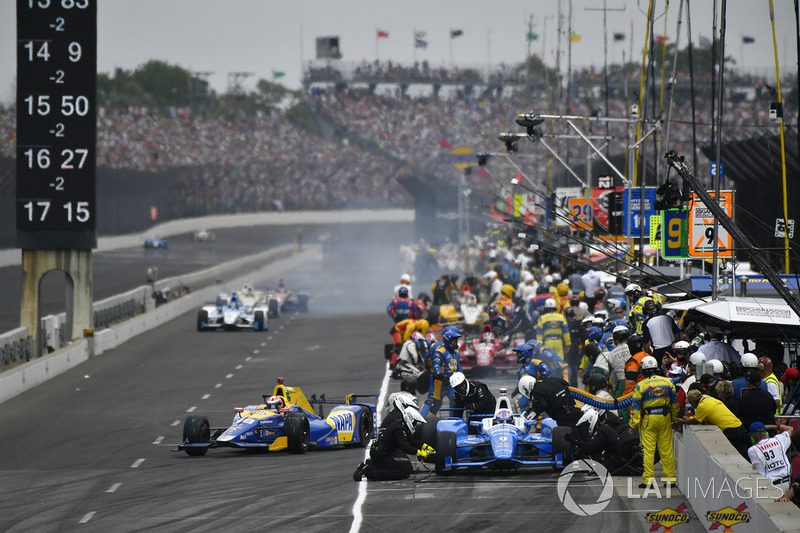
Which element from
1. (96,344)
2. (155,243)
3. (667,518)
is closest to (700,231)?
(667,518)

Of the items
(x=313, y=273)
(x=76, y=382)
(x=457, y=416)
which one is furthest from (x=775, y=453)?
(x=313, y=273)

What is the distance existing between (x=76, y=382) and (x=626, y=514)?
15.8 metres

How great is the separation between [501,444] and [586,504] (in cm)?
181

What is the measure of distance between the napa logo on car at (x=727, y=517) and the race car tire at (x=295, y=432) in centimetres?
657

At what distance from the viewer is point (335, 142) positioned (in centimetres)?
9731

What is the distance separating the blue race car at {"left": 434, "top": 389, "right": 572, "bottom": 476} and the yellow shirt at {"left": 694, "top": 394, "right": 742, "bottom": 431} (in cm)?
206

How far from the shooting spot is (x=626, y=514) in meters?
12.2

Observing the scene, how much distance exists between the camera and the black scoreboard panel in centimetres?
2731

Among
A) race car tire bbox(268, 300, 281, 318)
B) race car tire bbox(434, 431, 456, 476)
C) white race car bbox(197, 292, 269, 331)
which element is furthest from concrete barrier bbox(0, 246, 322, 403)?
race car tire bbox(434, 431, 456, 476)

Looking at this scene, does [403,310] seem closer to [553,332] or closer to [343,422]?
[553,332]

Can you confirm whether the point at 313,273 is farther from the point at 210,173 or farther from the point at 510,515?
the point at 510,515

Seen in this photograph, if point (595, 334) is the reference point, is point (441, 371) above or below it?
below

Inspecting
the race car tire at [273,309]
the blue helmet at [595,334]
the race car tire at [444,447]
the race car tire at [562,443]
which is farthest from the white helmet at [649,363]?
the race car tire at [273,309]

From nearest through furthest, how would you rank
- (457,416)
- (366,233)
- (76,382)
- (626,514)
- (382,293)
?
(626,514), (457,416), (76,382), (382,293), (366,233)
